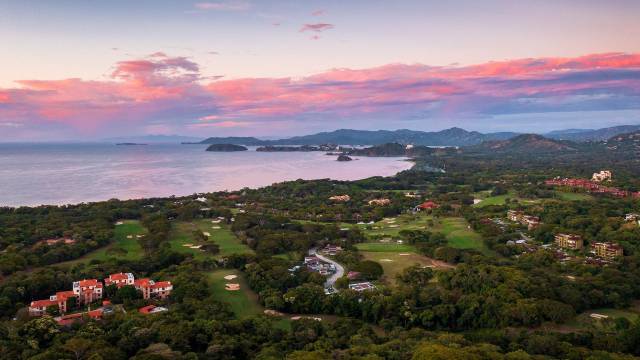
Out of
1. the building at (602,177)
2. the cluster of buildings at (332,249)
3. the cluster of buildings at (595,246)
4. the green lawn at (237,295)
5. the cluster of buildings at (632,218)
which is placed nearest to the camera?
the green lawn at (237,295)

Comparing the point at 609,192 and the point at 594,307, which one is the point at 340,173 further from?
the point at 594,307

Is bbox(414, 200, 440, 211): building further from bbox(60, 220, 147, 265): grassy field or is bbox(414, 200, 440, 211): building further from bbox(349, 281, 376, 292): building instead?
bbox(60, 220, 147, 265): grassy field

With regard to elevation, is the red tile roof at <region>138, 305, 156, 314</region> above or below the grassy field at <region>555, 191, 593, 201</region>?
above

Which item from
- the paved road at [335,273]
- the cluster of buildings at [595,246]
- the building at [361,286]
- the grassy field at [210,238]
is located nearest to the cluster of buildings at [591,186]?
the cluster of buildings at [595,246]

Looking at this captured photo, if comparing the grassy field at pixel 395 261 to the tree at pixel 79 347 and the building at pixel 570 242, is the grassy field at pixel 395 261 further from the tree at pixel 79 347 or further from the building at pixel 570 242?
the tree at pixel 79 347

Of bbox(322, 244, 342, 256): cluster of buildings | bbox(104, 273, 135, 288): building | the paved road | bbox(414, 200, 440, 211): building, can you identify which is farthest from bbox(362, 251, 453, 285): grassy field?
bbox(414, 200, 440, 211): building

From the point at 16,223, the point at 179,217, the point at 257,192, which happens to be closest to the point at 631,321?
the point at 179,217
